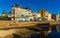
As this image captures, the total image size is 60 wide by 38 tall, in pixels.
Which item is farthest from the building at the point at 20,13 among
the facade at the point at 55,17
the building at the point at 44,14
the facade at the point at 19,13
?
the facade at the point at 55,17

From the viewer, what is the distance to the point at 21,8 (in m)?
67.6

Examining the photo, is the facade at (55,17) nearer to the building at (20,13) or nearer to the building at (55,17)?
the building at (55,17)

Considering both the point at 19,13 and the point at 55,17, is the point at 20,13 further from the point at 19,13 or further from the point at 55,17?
the point at 55,17

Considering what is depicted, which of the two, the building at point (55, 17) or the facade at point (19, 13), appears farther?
the building at point (55, 17)

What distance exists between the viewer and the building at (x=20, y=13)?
205 ft

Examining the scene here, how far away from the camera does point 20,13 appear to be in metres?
66.3

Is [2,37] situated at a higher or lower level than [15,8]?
lower

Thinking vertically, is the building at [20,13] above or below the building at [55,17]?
above

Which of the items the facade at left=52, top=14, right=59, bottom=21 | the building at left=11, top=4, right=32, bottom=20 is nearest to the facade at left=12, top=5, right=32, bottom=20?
the building at left=11, top=4, right=32, bottom=20

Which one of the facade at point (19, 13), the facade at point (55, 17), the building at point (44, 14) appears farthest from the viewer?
the facade at point (55, 17)

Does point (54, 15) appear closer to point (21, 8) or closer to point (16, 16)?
point (21, 8)

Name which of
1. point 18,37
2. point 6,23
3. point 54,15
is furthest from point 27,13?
point 18,37

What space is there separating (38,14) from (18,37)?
47.9m

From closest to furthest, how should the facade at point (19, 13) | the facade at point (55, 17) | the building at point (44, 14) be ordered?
the facade at point (19, 13), the building at point (44, 14), the facade at point (55, 17)
